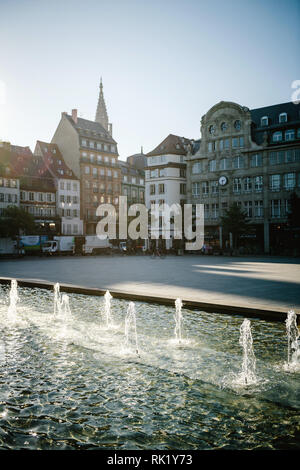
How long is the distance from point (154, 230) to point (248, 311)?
2381 inches

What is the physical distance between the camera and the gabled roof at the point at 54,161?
73125 mm

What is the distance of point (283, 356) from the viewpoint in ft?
23.1

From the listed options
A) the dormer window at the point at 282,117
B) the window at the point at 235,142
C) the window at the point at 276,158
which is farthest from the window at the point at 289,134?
the window at the point at 235,142

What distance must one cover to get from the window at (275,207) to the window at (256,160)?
561 cm

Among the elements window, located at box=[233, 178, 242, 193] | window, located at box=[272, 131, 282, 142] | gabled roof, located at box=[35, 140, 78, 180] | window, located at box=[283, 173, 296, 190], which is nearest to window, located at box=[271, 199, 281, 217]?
window, located at box=[283, 173, 296, 190]

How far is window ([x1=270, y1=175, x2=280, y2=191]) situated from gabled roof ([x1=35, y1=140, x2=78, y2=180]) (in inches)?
1411

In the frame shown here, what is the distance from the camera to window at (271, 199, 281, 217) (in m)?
54.9

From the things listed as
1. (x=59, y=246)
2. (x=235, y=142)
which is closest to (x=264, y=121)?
(x=235, y=142)

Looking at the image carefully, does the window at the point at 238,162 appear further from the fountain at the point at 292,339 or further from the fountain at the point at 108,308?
the fountain at the point at 292,339

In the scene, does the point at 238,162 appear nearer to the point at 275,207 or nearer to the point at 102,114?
the point at 275,207

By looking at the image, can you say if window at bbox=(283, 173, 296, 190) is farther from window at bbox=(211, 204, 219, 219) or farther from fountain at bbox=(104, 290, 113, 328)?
fountain at bbox=(104, 290, 113, 328)

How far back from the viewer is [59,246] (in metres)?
52.6
